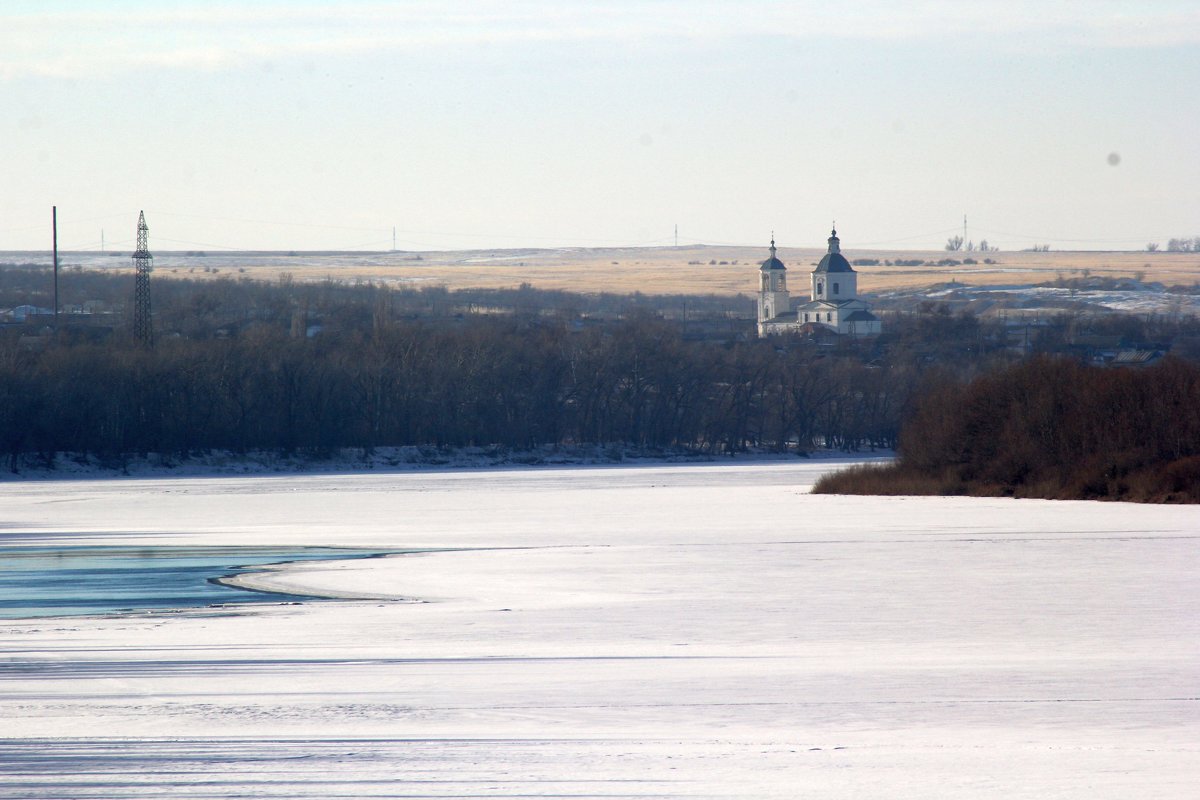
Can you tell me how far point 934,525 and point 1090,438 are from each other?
14.7 meters

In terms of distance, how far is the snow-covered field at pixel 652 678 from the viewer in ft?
26.9

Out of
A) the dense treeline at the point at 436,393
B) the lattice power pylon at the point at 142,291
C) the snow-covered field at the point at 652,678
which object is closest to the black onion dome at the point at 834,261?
the dense treeline at the point at 436,393

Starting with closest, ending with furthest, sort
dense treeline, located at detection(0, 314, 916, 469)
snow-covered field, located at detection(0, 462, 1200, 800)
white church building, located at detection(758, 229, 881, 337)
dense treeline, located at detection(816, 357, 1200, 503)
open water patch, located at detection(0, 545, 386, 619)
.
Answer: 1. snow-covered field, located at detection(0, 462, 1200, 800)
2. open water patch, located at detection(0, 545, 386, 619)
3. dense treeline, located at detection(816, 357, 1200, 503)
4. dense treeline, located at detection(0, 314, 916, 469)
5. white church building, located at detection(758, 229, 881, 337)

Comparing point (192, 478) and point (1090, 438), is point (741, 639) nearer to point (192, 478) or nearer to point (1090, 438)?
point (1090, 438)

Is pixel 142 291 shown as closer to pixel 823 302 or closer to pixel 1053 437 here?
pixel 1053 437

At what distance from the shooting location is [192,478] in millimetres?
60625

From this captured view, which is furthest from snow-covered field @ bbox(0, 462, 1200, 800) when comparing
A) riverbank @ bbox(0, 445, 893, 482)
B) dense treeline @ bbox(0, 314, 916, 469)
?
dense treeline @ bbox(0, 314, 916, 469)

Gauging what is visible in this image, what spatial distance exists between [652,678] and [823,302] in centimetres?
14335

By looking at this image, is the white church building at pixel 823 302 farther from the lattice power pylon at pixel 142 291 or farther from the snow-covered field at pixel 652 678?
the snow-covered field at pixel 652 678

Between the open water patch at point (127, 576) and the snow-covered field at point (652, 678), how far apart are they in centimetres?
95

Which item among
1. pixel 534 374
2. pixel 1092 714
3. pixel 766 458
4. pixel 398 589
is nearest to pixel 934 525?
pixel 398 589

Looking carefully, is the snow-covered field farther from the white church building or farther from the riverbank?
the white church building

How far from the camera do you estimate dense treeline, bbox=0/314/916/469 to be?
6956cm

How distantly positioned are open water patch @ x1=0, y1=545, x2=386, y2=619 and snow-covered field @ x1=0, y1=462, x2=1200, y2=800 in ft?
3.11
